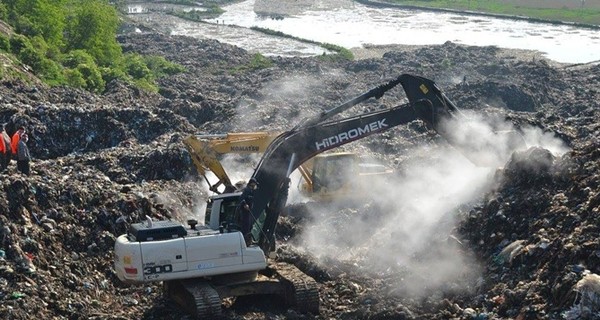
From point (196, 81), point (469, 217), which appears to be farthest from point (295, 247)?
point (196, 81)

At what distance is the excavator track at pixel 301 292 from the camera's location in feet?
47.3

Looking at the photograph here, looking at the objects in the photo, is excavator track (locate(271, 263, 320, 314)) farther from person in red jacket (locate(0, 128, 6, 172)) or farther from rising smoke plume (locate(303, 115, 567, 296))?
person in red jacket (locate(0, 128, 6, 172))

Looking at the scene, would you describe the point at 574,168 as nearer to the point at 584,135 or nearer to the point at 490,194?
the point at 490,194

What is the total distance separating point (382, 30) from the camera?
238 ft

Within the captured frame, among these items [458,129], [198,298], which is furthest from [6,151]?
[458,129]

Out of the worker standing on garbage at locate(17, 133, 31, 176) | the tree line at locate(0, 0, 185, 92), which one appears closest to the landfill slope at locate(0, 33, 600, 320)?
the worker standing on garbage at locate(17, 133, 31, 176)

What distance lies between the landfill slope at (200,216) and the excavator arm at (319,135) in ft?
4.73

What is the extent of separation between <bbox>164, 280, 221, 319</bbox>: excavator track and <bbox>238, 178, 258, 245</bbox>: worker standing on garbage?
3.63 ft

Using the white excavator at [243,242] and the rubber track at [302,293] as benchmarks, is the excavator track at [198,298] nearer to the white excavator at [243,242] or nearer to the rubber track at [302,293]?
the white excavator at [243,242]

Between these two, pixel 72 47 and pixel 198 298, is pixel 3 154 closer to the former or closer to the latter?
pixel 198 298

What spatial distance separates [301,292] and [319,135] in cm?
320

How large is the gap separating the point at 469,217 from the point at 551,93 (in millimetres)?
21546

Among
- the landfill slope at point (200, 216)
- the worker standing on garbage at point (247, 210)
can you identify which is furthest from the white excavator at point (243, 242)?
the landfill slope at point (200, 216)

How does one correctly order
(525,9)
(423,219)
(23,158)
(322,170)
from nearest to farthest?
1. (423,219)
2. (23,158)
3. (322,170)
4. (525,9)
